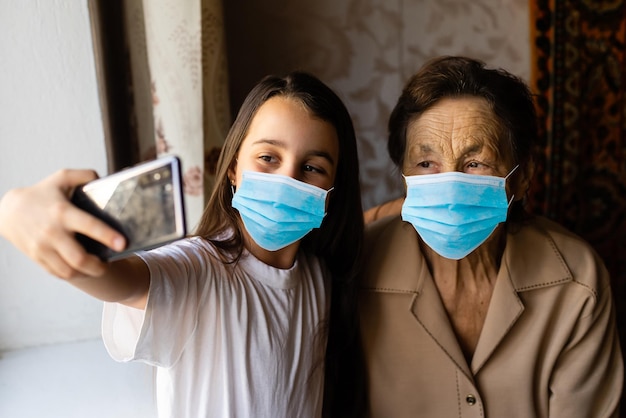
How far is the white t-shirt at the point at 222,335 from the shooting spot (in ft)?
2.92

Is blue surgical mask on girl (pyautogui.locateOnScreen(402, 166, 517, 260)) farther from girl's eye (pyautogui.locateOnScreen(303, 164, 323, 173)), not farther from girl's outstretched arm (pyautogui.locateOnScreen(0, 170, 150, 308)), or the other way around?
girl's outstretched arm (pyautogui.locateOnScreen(0, 170, 150, 308))

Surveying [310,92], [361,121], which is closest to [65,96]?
[310,92]

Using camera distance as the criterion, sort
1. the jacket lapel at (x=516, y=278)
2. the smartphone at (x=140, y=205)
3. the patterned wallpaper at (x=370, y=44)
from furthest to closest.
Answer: the patterned wallpaper at (x=370, y=44), the jacket lapel at (x=516, y=278), the smartphone at (x=140, y=205)

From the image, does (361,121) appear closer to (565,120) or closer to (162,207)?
(565,120)

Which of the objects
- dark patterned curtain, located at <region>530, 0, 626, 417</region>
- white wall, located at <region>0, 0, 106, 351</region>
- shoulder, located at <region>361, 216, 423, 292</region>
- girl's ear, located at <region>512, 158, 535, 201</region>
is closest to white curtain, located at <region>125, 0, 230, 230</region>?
white wall, located at <region>0, 0, 106, 351</region>

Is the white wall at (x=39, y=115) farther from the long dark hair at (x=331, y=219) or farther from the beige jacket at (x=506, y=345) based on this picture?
Answer: the beige jacket at (x=506, y=345)

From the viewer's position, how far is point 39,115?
48.6 inches

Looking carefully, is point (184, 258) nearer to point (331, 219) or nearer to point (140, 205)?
point (140, 205)

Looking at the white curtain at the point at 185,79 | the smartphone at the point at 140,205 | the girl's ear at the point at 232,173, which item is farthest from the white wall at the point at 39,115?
the smartphone at the point at 140,205

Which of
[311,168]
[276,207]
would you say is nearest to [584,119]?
[311,168]

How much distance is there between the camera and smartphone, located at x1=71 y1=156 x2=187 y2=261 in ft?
2.14

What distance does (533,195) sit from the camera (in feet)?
6.21

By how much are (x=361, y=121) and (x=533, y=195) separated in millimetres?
642

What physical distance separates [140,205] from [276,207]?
37 cm
